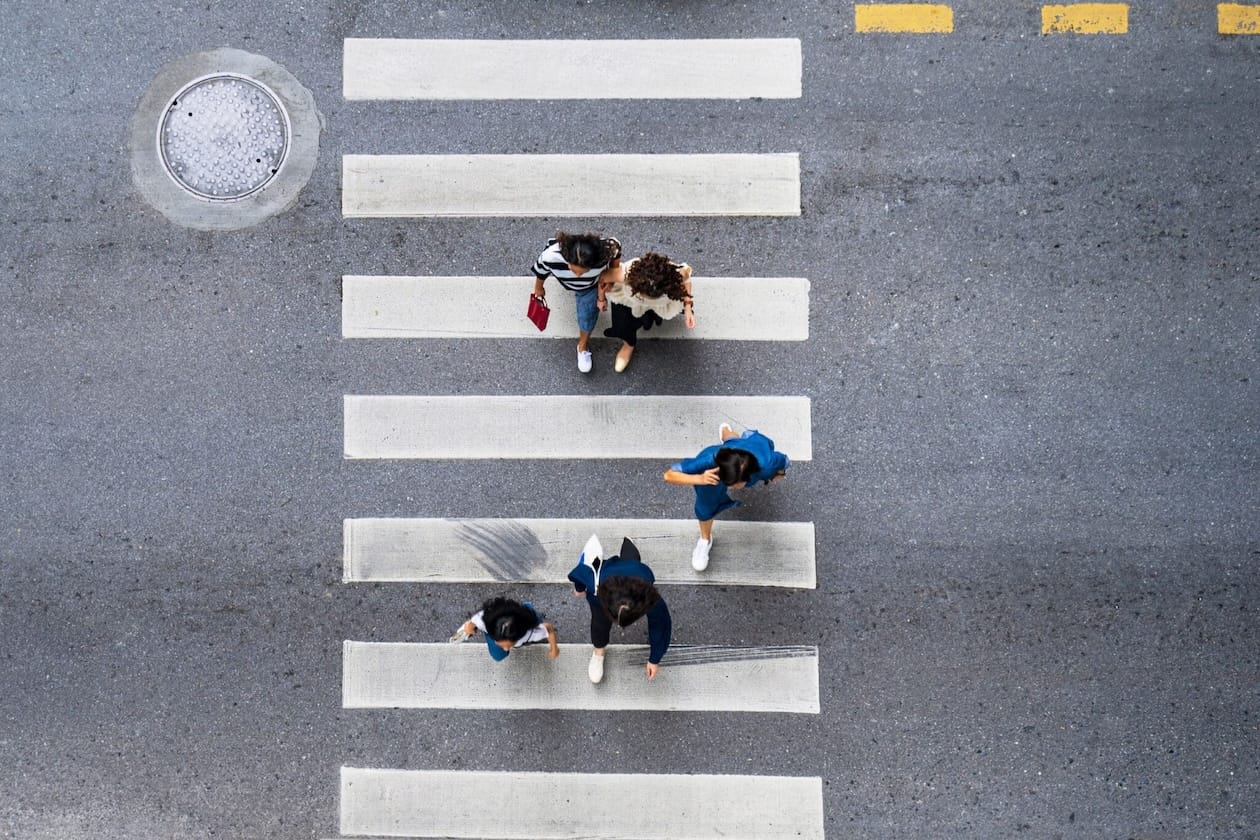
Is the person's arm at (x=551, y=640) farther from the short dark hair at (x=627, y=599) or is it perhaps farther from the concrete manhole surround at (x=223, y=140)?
the concrete manhole surround at (x=223, y=140)

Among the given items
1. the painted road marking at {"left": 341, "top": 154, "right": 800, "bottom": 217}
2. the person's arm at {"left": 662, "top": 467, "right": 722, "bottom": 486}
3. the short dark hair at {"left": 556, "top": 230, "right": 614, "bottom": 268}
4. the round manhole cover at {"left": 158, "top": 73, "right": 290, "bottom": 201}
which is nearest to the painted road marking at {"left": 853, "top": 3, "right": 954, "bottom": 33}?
the painted road marking at {"left": 341, "top": 154, "right": 800, "bottom": 217}

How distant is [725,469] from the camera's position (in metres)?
4.76

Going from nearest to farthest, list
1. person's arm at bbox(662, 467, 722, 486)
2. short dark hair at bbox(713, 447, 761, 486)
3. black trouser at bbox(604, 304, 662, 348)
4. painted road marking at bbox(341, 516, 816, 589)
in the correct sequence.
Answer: short dark hair at bbox(713, 447, 761, 486), person's arm at bbox(662, 467, 722, 486), black trouser at bbox(604, 304, 662, 348), painted road marking at bbox(341, 516, 816, 589)

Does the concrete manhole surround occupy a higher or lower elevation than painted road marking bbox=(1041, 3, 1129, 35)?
lower

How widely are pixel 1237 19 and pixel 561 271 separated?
487 centimetres

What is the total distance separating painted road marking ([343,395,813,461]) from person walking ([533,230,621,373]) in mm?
383

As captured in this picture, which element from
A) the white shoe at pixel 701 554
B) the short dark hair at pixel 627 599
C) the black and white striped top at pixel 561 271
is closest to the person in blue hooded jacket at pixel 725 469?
the white shoe at pixel 701 554

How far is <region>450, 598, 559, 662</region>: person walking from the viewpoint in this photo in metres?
4.86

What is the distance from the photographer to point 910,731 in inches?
A: 221

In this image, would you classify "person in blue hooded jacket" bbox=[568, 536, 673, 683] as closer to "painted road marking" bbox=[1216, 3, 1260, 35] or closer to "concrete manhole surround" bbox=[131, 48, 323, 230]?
"concrete manhole surround" bbox=[131, 48, 323, 230]

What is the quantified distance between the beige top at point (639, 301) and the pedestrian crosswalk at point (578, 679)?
2155 mm

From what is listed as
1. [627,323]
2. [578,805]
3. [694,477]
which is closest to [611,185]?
[627,323]

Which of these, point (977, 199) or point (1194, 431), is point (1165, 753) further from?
point (977, 199)

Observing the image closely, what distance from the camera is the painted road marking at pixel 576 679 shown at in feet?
18.4
